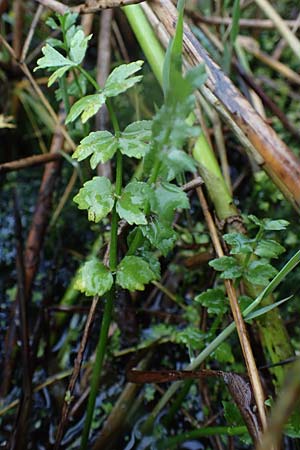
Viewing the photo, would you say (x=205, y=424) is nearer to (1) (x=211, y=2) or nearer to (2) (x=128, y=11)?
(2) (x=128, y=11)

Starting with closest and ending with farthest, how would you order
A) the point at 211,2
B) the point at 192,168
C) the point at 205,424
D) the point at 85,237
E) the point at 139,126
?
the point at 192,168
the point at 139,126
the point at 205,424
the point at 85,237
the point at 211,2

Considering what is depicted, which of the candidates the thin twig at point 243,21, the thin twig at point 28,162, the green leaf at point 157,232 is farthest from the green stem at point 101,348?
the thin twig at point 243,21

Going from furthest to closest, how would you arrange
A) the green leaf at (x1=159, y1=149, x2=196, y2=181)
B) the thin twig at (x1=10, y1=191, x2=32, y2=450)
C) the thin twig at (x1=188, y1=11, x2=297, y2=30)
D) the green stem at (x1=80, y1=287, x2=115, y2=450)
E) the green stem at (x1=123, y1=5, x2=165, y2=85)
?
the thin twig at (x1=188, y1=11, x2=297, y2=30) → the green stem at (x1=123, y1=5, x2=165, y2=85) → the thin twig at (x1=10, y1=191, x2=32, y2=450) → the green stem at (x1=80, y1=287, x2=115, y2=450) → the green leaf at (x1=159, y1=149, x2=196, y2=181)

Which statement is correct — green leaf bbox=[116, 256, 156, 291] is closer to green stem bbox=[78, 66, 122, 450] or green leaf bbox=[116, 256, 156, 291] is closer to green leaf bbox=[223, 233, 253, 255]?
green stem bbox=[78, 66, 122, 450]

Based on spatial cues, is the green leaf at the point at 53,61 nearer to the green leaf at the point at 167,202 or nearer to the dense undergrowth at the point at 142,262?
the dense undergrowth at the point at 142,262

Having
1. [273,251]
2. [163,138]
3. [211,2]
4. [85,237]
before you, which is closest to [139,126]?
[163,138]

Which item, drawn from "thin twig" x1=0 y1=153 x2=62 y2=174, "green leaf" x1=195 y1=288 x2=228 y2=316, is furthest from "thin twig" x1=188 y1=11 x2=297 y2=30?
"green leaf" x1=195 y1=288 x2=228 y2=316
